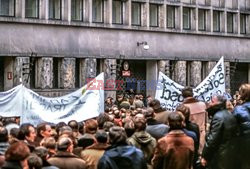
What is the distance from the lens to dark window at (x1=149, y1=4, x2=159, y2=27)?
35.2m

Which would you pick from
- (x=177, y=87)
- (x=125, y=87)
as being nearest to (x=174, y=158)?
(x=177, y=87)

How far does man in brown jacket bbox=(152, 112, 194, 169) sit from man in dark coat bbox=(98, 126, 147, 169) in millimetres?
1109

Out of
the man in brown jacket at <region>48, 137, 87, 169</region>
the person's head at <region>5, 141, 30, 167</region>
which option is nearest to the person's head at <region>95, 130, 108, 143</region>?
the man in brown jacket at <region>48, 137, 87, 169</region>

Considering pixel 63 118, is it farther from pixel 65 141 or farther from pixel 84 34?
pixel 84 34

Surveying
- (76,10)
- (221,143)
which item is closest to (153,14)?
(76,10)

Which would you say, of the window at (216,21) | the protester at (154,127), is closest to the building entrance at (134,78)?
the window at (216,21)

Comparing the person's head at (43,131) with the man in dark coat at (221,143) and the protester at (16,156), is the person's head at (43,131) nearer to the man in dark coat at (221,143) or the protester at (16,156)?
the man in dark coat at (221,143)

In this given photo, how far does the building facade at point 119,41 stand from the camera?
98.6 feet

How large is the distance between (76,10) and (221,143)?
907 inches

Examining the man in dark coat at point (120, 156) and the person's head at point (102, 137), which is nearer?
the man in dark coat at point (120, 156)

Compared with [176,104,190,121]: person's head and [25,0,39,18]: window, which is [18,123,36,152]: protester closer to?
[176,104,190,121]: person's head

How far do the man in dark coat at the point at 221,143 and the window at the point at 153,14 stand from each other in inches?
997

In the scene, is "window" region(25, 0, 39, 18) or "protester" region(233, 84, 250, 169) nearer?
"protester" region(233, 84, 250, 169)

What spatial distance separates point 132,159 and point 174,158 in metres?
1.45
